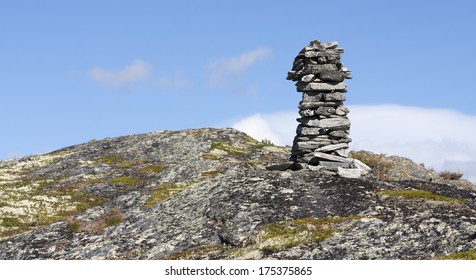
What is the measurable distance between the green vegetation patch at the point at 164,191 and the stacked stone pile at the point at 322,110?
8613 millimetres

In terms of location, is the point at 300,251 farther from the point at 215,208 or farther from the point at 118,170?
the point at 118,170

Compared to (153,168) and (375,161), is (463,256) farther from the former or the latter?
(153,168)

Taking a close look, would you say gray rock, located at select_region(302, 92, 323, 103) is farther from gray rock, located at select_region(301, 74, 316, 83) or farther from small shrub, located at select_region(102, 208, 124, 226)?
small shrub, located at select_region(102, 208, 124, 226)

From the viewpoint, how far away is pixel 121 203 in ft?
130

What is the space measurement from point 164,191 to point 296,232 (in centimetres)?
1820

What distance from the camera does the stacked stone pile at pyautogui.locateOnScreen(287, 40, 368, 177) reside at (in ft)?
116

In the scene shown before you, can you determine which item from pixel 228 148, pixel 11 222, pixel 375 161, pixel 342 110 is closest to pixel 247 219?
pixel 342 110

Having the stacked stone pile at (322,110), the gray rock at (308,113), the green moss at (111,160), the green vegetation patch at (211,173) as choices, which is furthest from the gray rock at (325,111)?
the green moss at (111,160)

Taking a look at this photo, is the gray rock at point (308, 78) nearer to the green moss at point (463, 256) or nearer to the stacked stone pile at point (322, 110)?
the stacked stone pile at point (322, 110)

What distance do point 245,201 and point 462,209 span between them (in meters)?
9.51

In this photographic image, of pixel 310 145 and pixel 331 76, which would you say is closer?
pixel 310 145

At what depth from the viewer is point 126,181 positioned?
50.3m

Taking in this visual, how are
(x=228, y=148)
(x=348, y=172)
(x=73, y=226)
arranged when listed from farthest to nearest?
(x=228, y=148)
(x=348, y=172)
(x=73, y=226)

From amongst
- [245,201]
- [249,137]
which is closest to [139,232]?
[245,201]
